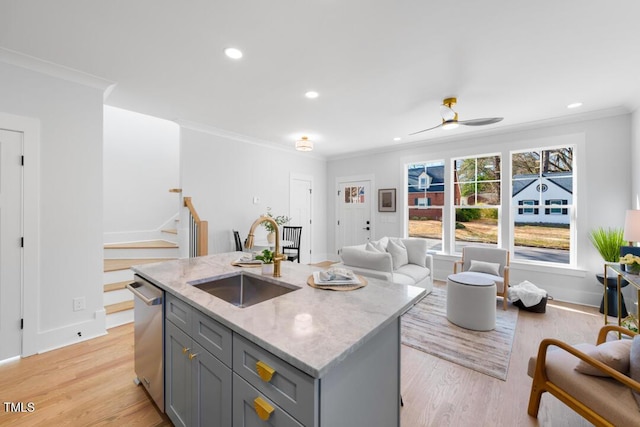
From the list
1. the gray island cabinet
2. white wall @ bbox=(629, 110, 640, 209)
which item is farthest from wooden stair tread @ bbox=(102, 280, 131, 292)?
white wall @ bbox=(629, 110, 640, 209)

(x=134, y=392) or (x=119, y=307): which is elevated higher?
(x=119, y=307)

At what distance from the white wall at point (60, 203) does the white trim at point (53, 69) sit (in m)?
0.03

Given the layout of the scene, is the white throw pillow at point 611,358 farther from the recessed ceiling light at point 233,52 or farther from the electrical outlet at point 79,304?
the electrical outlet at point 79,304

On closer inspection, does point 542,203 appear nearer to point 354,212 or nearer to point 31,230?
point 354,212

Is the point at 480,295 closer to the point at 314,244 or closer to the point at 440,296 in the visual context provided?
the point at 440,296

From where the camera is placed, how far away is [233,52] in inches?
89.4

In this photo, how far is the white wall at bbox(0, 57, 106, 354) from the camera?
243cm

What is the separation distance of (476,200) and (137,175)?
6281 mm

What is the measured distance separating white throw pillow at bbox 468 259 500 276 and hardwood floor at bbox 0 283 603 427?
117 centimetres

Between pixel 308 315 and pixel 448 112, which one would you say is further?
pixel 448 112

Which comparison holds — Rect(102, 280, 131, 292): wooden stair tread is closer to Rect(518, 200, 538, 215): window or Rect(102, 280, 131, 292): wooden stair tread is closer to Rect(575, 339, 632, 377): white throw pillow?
Rect(575, 339, 632, 377): white throw pillow

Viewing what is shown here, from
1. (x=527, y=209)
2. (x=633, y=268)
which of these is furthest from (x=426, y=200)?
(x=633, y=268)

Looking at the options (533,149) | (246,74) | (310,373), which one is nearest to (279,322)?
(310,373)

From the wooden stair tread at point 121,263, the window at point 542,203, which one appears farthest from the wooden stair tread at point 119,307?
the window at point 542,203
